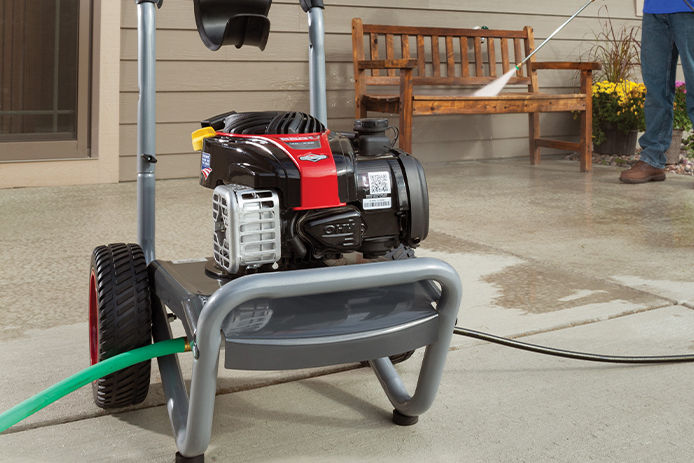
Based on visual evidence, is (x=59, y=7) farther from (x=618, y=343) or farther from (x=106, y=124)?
(x=618, y=343)

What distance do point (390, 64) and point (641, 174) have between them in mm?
1441

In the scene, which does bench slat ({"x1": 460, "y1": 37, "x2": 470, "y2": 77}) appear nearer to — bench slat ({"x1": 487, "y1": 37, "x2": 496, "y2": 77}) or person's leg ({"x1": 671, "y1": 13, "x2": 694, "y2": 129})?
bench slat ({"x1": 487, "y1": 37, "x2": 496, "y2": 77})

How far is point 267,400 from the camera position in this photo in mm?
1452

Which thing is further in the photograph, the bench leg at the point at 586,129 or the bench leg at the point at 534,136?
the bench leg at the point at 534,136

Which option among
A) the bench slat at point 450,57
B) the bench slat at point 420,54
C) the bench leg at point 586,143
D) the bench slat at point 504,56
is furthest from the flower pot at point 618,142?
the bench slat at point 420,54

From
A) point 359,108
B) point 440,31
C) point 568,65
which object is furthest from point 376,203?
point 568,65

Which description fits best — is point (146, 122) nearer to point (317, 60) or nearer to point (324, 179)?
point (317, 60)

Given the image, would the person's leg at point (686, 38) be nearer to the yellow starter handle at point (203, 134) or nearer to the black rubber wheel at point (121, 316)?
the yellow starter handle at point (203, 134)

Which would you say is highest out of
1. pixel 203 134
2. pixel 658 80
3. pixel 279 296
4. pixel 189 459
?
pixel 658 80

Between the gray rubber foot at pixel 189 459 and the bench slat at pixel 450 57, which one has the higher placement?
the bench slat at pixel 450 57

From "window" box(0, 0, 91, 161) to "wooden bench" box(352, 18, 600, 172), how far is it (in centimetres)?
146

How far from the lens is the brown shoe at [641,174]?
4137 millimetres

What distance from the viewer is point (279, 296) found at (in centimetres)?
101

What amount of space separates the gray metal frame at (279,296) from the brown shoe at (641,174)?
126 inches
